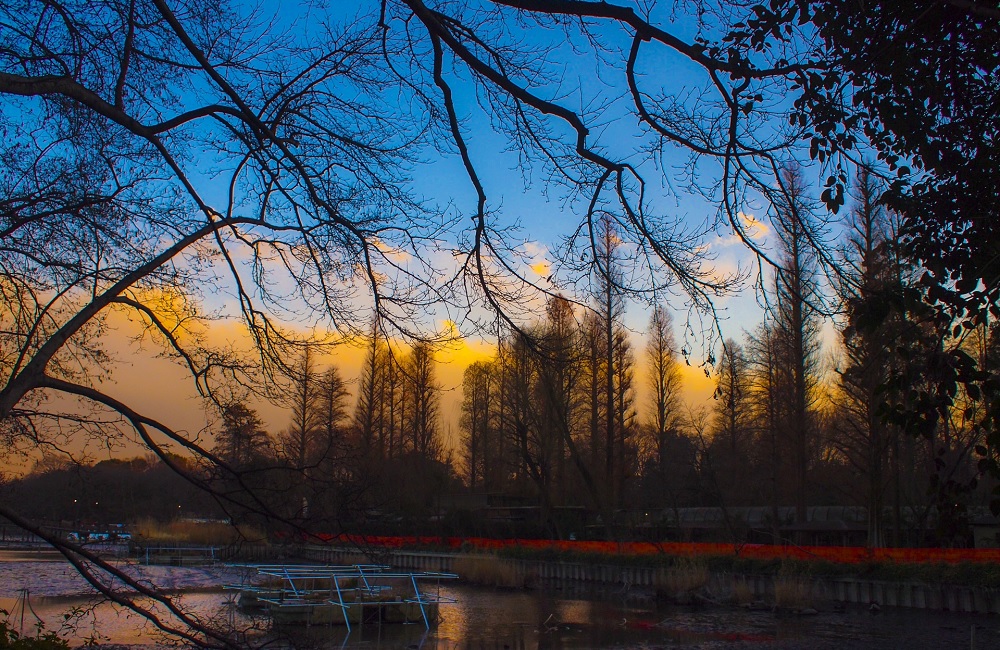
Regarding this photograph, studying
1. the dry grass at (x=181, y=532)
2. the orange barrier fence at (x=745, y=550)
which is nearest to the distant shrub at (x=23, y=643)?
the orange barrier fence at (x=745, y=550)

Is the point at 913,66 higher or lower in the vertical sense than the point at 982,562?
higher

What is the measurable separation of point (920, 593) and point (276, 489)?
16430 millimetres

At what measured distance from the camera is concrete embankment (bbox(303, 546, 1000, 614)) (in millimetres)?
16531

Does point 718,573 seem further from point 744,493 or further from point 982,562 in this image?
point 744,493

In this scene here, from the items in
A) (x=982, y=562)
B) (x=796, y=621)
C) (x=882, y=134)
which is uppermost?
(x=882, y=134)

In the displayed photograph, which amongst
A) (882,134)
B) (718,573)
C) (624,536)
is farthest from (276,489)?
(624,536)

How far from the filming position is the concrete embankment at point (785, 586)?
16.5m

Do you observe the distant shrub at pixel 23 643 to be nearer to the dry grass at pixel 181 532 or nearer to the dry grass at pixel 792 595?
the dry grass at pixel 792 595

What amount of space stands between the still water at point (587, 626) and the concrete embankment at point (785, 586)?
530mm

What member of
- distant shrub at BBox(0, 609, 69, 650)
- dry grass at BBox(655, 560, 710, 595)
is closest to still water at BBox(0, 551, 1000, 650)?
dry grass at BBox(655, 560, 710, 595)

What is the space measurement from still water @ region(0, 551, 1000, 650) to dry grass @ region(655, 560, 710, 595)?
2.52ft

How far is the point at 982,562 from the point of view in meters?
16.8

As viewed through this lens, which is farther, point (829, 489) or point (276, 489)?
point (829, 489)

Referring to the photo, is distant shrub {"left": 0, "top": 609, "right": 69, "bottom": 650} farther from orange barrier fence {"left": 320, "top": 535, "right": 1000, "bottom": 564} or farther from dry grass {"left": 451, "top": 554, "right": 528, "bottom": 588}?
dry grass {"left": 451, "top": 554, "right": 528, "bottom": 588}
